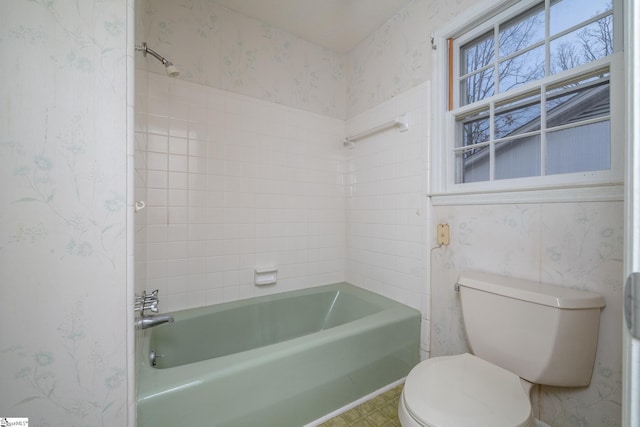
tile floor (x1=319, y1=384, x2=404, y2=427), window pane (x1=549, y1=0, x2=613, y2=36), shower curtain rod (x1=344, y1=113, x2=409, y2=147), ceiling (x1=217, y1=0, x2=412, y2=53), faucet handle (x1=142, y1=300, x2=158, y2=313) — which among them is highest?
ceiling (x1=217, y1=0, x2=412, y2=53)

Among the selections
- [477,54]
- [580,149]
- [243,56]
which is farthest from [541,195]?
[243,56]

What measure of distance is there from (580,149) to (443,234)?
70 cm

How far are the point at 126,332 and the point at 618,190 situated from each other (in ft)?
5.97

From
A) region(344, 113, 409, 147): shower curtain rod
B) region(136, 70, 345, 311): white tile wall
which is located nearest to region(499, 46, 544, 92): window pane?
region(344, 113, 409, 147): shower curtain rod

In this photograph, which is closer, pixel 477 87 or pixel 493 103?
pixel 493 103

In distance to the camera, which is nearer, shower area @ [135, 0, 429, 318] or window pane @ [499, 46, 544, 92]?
window pane @ [499, 46, 544, 92]

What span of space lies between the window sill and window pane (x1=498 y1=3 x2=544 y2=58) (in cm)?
75

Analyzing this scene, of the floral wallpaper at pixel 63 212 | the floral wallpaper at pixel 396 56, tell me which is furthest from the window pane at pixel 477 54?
the floral wallpaper at pixel 63 212

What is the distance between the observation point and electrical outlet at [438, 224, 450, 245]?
1.52 meters

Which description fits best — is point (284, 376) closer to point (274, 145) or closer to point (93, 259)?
point (93, 259)

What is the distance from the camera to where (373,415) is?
1.34 metres

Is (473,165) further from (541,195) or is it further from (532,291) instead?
(532,291)

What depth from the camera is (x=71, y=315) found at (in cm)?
79

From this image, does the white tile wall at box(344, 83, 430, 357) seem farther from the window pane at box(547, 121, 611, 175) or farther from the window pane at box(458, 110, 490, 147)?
the window pane at box(547, 121, 611, 175)
